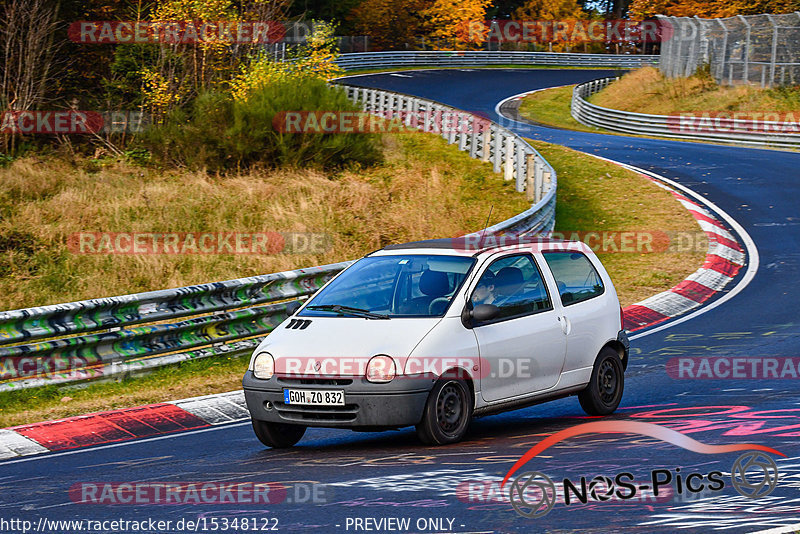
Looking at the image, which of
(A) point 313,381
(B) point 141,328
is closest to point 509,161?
(B) point 141,328

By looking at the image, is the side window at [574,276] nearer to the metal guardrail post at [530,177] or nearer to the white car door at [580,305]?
the white car door at [580,305]

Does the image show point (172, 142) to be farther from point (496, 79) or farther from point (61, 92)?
point (496, 79)

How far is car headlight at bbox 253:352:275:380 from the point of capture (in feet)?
26.0

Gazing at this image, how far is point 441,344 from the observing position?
7.77 meters

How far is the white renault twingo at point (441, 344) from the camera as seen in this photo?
7.61m

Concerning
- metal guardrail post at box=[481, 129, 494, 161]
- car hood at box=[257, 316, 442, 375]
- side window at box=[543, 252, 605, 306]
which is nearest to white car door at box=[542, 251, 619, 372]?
side window at box=[543, 252, 605, 306]

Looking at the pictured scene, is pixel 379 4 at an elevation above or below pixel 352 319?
above

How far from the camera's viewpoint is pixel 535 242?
930 cm

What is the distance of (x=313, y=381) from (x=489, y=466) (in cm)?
152

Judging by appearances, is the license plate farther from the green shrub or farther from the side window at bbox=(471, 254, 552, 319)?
the green shrub

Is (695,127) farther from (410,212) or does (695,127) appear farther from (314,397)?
(314,397)

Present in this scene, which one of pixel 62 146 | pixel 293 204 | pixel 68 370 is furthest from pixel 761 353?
pixel 62 146

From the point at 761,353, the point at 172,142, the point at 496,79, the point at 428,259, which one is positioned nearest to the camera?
the point at 428,259

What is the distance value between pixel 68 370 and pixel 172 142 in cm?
1675
